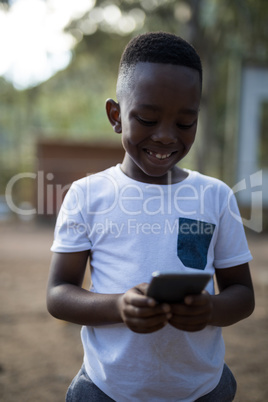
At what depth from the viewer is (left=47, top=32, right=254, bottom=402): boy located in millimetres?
1423

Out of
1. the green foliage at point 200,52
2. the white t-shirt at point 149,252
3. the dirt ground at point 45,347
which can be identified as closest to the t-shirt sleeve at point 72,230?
the white t-shirt at point 149,252

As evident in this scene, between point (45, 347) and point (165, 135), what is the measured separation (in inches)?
113

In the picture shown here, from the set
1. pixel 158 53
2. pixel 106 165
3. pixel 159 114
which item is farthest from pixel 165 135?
pixel 106 165

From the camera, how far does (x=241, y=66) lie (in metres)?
A: 11.1

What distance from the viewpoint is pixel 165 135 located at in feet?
4.69

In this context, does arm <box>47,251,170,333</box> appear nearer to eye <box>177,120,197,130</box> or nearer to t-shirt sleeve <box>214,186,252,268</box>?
t-shirt sleeve <box>214,186,252,268</box>

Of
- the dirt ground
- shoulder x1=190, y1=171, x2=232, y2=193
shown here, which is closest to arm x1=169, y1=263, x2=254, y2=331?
shoulder x1=190, y1=171, x2=232, y2=193

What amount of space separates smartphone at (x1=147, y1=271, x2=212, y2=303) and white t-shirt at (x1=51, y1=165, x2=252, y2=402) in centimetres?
27

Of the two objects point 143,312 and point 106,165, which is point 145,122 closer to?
point 143,312

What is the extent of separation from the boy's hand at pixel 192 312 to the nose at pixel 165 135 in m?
0.48

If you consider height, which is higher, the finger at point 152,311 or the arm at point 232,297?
the finger at point 152,311

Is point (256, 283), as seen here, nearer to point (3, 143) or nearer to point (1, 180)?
point (1, 180)

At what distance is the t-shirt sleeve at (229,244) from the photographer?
1548 mm

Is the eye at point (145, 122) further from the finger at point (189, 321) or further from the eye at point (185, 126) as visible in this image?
the finger at point (189, 321)
